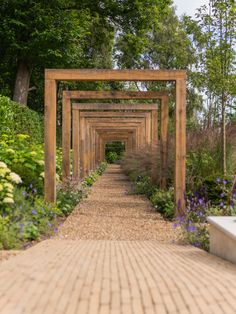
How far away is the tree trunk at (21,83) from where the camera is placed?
18297mm

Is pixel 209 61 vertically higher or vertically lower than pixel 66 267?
higher

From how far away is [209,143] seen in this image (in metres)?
9.71

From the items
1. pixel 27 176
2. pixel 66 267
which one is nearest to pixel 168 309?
pixel 66 267

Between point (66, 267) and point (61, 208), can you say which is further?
point (61, 208)

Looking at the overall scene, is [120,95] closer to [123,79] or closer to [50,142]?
[123,79]

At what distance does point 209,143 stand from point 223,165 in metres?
0.65

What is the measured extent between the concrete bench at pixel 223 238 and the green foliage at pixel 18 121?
7706 mm

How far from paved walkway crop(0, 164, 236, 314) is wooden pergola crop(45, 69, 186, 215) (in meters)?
3.76

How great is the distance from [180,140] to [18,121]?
653 cm

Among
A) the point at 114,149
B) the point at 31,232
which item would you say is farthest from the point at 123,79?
the point at 114,149

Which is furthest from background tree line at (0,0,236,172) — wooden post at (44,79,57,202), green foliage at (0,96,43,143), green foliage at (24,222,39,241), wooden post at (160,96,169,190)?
green foliage at (24,222,39,241)

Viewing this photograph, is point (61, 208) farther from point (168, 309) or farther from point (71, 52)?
point (71, 52)

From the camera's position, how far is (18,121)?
13383mm

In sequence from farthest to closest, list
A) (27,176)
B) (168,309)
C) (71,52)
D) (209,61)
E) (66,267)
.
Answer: (71,52)
(209,61)
(27,176)
(66,267)
(168,309)
